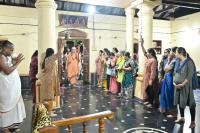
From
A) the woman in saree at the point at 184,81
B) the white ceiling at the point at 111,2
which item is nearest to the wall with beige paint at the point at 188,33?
the white ceiling at the point at 111,2

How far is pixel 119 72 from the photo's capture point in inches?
289

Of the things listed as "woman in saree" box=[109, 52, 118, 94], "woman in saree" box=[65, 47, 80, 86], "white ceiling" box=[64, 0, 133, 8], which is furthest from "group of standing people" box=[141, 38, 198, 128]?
"woman in saree" box=[65, 47, 80, 86]

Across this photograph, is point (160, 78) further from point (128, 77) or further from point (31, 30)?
point (31, 30)

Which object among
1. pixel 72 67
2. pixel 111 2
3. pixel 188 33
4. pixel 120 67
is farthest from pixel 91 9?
pixel 188 33

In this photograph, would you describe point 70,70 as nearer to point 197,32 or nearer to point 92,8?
point 92,8

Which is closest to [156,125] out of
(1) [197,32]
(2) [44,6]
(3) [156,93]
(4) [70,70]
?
(3) [156,93]

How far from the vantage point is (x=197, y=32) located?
10477mm

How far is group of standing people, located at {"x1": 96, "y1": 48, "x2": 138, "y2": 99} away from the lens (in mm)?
6945

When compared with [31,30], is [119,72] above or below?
below

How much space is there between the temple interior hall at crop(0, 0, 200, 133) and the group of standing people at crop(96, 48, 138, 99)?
0.03 metres

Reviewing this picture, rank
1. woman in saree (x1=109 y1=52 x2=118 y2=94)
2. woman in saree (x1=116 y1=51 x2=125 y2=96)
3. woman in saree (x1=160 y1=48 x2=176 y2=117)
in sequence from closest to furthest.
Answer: woman in saree (x1=160 y1=48 x2=176 y2=117) → woman in saree (x1=116 y1=51 x2=125 y2=96) → woman in saree (x1=109 y1=52 x2=118 y2=94)

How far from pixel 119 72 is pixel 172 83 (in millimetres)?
2689

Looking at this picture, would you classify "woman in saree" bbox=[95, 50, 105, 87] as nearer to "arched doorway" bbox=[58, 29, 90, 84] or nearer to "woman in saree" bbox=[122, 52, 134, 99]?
"arched doorway" bbox=[58, 29, 90, 84]

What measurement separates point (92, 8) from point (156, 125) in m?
6.85
